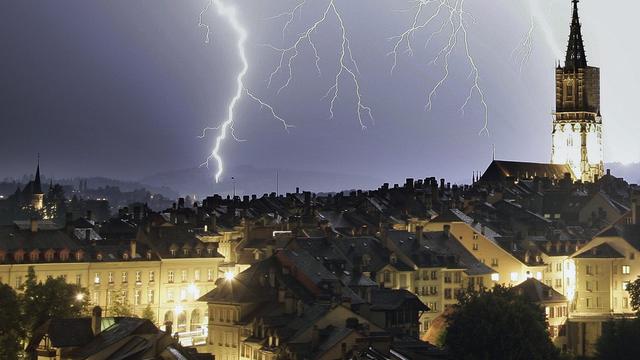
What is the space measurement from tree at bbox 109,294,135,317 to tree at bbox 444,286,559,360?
59.2ft

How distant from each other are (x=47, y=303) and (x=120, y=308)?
416 inches

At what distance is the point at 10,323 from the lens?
71.4 m

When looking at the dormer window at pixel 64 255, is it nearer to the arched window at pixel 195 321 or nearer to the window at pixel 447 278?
the arched window at pixel 195 321

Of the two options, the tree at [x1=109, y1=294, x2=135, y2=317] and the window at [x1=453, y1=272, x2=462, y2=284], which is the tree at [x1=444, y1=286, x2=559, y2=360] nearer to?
the tree at [x1=109, y1=294, x2=135, y2=317]

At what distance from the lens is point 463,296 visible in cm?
8650

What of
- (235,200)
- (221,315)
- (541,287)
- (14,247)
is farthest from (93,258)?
(235,200)

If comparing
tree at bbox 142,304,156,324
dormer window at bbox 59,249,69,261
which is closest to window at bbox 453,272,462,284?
tree at bbox 142,304,156,324

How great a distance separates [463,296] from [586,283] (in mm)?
21789

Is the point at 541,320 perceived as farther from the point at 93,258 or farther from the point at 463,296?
the point at 93,258

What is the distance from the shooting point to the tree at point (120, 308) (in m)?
81.6

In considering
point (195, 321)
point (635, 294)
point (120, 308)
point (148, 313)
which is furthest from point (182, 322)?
point (635, 294)

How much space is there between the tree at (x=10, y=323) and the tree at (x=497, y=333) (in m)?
21.8

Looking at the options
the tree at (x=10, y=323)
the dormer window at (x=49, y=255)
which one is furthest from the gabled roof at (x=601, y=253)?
the tree at (x=10, y=323)

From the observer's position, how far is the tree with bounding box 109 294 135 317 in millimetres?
81600
